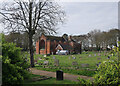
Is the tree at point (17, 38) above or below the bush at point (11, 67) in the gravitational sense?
above

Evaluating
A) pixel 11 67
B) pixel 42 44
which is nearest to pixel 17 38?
pixel 42 44

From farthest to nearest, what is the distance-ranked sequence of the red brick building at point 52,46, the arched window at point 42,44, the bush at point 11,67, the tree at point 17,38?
1. the arched window at point 42,44
2. the red brick building at point 52,46
3. the tree at point 17,38
4. the bush at point 11,67

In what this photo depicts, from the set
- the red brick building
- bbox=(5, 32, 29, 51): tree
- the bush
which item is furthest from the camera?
the red brick building

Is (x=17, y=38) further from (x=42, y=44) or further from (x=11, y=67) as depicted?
(x=11, y=67)

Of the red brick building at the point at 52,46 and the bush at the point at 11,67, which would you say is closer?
the bush at the point at 11,67

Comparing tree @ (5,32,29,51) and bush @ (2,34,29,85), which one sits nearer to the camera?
bush @ (2,34,29,85)

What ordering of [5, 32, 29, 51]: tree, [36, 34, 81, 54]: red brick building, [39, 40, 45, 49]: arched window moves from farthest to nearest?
[39, 40, 45, 49]: arched window
[36, 34, 81, 54]: red brick building
[5, 32, 29, 51]: tree

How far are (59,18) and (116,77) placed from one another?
45.9 feet

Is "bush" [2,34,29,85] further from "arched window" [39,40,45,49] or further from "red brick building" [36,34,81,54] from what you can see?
"arched window" [39,40,45,49]

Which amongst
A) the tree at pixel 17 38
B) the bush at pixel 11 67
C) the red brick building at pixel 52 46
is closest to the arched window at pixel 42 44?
the red brick building at pixel 52 46

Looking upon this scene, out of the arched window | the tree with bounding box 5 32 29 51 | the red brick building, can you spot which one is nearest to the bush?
the tree with bounding box 5 32 29 51

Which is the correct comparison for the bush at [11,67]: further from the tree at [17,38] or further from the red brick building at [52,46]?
the red brick building at [52,46]

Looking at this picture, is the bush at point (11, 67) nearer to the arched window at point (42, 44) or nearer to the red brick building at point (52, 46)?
the red brick building at point (52, 46)

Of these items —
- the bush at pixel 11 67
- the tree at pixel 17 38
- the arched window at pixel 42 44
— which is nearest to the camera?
the bush at pixel 11 67
